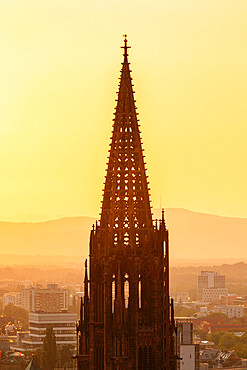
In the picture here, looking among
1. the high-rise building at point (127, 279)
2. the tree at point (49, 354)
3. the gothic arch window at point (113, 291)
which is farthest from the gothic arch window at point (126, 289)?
the tree at point (49, 354)

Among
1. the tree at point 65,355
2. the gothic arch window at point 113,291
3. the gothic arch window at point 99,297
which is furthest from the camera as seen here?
the tree at point 65,355

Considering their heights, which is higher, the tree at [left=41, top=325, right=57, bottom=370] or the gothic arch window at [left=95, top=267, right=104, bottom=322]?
the tree at [left=41, top=325, right=57, bottom=370]

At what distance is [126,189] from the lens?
50094mm

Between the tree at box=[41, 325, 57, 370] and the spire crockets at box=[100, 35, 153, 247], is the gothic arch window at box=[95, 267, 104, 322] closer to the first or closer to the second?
the spire crockets at box=[100, 35, 153, 247]

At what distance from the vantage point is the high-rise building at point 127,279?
4953cm

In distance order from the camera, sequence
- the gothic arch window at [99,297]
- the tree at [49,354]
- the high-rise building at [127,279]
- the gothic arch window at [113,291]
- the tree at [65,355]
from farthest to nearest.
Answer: the tree at [65,355] < the tree at [49,354] < the gothic arch window at [99,297] < the gothic arch window at [113,291] < the high-rise building at [127,279]

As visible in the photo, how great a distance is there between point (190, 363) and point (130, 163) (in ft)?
331

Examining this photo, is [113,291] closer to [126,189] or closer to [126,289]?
[126,289]

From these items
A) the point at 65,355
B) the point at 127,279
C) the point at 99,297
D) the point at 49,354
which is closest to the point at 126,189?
the point at 127,279

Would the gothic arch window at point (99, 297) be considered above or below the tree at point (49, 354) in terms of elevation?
below

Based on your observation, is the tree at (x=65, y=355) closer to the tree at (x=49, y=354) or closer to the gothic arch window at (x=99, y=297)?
the tree at (x=49, y=354)

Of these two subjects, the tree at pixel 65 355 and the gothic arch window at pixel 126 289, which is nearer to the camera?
the gothic arch window at pixel 126 289

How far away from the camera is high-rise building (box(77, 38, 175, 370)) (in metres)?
49.5

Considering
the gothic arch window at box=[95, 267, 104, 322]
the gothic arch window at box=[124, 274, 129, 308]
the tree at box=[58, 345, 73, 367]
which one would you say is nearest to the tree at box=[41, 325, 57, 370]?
the tree at box=[58, 345, 73, 367]
